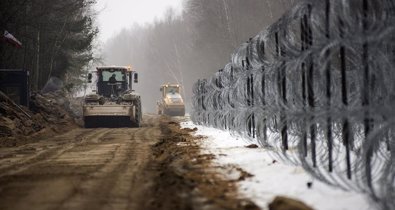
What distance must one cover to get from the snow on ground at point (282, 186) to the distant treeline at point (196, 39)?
25.3 m

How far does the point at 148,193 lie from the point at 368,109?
104 inches

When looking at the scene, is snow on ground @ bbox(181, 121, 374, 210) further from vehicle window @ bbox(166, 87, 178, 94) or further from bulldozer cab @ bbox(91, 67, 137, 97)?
vehicle window @ bbox(166, 87, 178, 94)

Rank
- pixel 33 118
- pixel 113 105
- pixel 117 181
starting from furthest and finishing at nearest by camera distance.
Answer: pixel 113 105 < pixel 33 118 < pixel 117 181

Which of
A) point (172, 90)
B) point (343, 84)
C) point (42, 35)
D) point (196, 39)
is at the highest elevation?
point (196, 39)

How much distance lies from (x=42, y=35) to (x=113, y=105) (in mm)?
8050

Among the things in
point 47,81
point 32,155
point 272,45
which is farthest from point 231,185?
point 47,81

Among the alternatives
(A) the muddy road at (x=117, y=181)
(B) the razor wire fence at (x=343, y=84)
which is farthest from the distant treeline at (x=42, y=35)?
(B) the razor wire fence at (x=343, y=84)

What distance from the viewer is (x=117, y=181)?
5848 millimetres

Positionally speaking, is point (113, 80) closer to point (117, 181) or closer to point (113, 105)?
point (113, 105)

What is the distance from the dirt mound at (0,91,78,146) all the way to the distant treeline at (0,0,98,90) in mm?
1944

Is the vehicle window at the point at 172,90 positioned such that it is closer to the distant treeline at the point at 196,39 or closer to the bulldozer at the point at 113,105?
the distant treeline at the point at 196,39

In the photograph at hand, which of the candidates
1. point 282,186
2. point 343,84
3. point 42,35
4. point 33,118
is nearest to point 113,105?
point 33,118

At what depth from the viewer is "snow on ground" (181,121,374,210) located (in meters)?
4.17

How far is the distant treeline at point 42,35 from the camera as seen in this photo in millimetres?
18531
